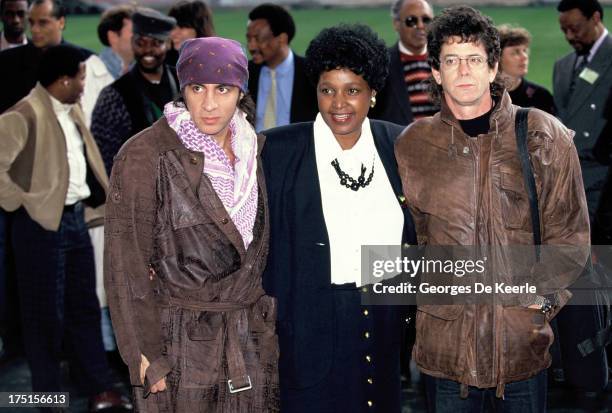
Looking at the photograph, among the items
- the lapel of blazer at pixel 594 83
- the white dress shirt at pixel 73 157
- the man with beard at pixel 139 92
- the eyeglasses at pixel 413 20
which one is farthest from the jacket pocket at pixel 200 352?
the lapel of blazer at pixel 594 83

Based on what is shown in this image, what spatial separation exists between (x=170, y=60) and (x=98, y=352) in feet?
7.73

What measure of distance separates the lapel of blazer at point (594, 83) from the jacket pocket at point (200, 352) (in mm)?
4370

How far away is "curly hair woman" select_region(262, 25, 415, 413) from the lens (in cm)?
412

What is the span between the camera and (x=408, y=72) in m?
7.36

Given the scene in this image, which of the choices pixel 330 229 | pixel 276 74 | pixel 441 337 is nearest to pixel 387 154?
pixel 330 229

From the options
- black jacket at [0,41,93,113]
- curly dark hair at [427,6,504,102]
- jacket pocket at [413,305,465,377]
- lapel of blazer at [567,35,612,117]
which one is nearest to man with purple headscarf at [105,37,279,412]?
jacket pocket at [413,305,465,377]

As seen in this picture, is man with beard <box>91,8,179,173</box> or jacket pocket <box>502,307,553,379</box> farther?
man with beard <box>91,8,179,173</box>

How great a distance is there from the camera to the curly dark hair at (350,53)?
4.18 meters

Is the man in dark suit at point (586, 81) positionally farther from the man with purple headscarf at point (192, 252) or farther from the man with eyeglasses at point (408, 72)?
the man with purple headscarf at point (192, 252)

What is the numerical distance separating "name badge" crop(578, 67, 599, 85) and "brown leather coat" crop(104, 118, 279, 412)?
4.27 m

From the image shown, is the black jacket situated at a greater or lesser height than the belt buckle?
greater

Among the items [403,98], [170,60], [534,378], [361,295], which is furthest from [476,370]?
[170,60]

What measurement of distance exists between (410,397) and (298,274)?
2562mm

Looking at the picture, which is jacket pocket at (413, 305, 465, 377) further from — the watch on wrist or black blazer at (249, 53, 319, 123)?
black blazer at (249, 53, 319, 123)
